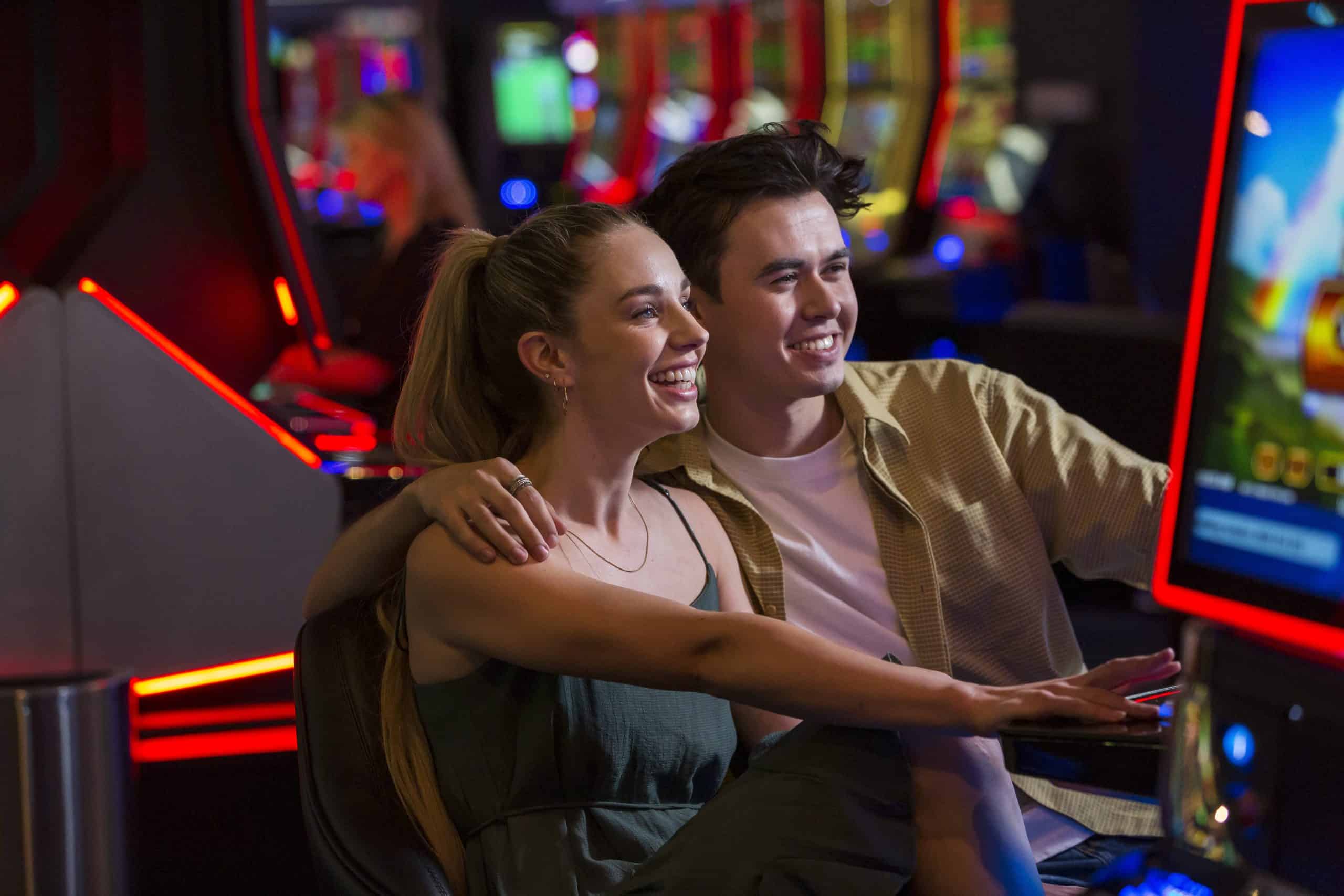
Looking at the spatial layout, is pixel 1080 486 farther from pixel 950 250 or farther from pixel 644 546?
pixel 950 250

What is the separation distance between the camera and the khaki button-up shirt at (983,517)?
6.70ft

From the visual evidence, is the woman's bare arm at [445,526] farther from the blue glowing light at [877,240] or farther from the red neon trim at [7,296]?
the blue glowing light at [877,240]

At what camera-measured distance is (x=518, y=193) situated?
336 inches

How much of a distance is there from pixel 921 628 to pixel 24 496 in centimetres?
152

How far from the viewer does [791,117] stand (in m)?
8.64

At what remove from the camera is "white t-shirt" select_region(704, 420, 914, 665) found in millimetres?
2039

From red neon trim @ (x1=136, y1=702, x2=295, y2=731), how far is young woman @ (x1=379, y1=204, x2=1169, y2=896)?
1269mm

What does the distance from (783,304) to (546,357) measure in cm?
38

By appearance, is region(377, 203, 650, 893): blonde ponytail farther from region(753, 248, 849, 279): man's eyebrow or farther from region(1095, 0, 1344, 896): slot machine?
region(1095, 0, 1344, 896): slot machine

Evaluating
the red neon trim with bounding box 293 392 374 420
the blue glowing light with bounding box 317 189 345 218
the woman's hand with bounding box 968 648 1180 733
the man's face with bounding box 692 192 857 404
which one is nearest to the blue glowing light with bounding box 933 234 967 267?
the blue glowing light with bounding box 317 189 345 218

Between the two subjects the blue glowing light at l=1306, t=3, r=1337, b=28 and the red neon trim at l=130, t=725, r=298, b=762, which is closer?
the blue glowing light at l=1306, t=3, r=1337, b=28

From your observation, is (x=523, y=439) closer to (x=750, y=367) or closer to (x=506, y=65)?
(x=750, y=367)

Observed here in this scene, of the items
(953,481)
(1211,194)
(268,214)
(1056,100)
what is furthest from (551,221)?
(1056,100)

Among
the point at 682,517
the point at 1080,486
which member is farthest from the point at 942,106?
the point at 682,517
